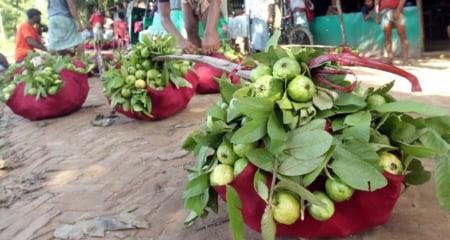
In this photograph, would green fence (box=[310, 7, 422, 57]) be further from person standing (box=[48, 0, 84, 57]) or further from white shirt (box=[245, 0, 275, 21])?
person standing (box=[48, 0, 84, 57])

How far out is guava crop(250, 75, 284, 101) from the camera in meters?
1.40

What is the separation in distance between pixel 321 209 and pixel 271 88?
1.39 ft

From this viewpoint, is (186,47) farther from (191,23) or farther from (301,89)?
(301,89)

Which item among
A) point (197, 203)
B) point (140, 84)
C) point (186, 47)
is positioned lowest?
point (197, 203)

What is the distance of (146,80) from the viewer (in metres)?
3.44

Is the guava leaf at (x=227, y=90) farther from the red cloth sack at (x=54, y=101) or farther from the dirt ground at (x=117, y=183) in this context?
the red cloth sack at (x=54, y=101)

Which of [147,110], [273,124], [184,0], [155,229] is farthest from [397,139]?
[184,0]

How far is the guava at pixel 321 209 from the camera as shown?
4.28 ft

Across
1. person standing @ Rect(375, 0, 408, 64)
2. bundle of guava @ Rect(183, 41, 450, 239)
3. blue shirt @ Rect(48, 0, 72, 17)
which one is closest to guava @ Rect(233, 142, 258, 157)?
bundle of guava @ Rect(183, 41, 450, 239)

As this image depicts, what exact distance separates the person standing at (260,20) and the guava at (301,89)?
737cm

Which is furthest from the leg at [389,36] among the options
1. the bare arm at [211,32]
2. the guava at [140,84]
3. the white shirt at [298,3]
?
the guava at [140,84]

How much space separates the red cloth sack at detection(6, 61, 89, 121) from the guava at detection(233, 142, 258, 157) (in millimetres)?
3359

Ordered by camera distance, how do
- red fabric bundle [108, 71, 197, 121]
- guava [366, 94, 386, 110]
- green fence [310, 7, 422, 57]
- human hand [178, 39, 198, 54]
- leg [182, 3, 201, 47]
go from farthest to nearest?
1. green fence [310, 7, 422, 57]
2. leg [182, 3, 201, 47]
3. human hand [178, 39, 198, 54]
4. red fabric bundle [108, 71, 197, 121]
5. guava [366, 94, 386, 110]

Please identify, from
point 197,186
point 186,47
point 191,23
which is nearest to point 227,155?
point 197,186
